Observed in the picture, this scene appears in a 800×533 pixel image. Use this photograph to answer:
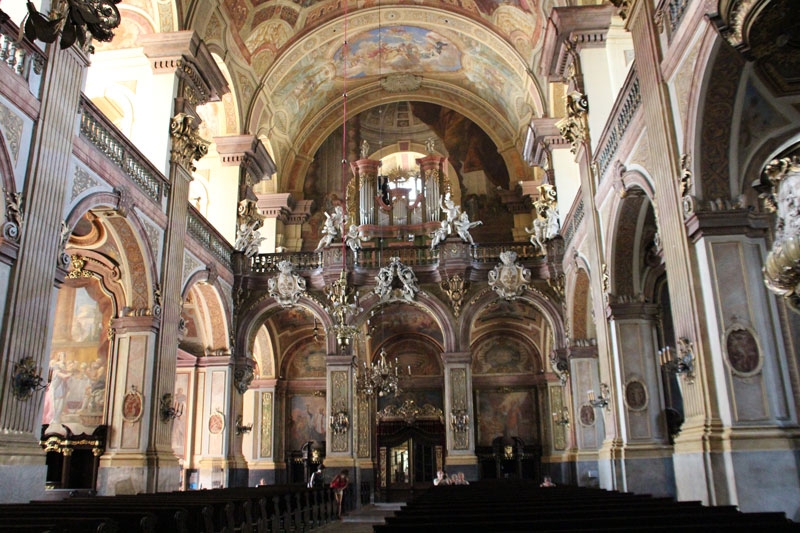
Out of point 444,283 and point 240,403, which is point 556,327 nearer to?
point 444,283

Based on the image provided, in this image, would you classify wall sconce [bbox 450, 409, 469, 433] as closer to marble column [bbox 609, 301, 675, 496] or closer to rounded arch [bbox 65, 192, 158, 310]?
marble column [bbox 609, 301, 675, 496]

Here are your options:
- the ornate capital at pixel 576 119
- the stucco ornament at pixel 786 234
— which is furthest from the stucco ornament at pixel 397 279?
the stucco ornament at pixel 786 234

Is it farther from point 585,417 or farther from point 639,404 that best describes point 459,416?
point 639,404

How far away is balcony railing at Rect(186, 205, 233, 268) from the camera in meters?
Result: 16.2

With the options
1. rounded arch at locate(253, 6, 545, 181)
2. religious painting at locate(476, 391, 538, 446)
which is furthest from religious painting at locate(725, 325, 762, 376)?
religious painting at locate(476, 391, 538, 446)

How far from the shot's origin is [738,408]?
7.27 m

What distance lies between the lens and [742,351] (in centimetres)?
744

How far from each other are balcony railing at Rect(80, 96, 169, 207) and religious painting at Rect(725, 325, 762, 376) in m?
9.82

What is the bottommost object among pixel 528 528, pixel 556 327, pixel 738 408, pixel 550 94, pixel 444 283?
pixel 528 528

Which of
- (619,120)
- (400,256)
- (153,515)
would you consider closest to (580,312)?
(400,256)

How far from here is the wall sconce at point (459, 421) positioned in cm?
1773

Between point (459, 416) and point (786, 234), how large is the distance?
13537mm

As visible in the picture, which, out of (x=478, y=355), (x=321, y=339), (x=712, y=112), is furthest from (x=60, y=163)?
(x=478, y=355)

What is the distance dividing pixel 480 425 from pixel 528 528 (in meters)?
19.3
